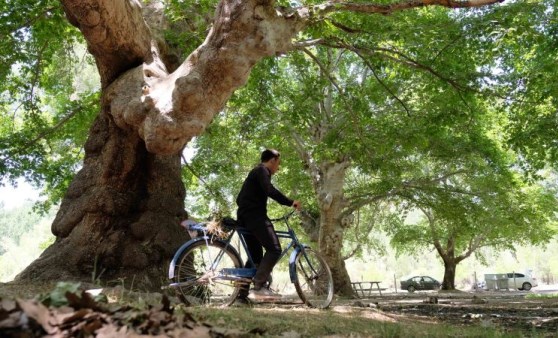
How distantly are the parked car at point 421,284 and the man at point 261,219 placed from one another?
34866 mm

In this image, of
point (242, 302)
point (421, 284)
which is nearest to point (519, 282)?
point (421, 284)

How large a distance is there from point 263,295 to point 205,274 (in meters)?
0.74

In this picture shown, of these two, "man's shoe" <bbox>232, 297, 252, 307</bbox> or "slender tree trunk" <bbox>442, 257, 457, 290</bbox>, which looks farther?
"slender tree trunk" <bbox>442, 257, 457, 290</bbox>

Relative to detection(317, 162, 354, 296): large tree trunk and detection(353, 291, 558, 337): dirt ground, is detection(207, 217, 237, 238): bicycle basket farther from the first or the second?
detection(317, 162, 354, 296): large tree trunk

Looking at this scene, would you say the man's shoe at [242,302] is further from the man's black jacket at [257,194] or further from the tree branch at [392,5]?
the tree branch at [392,5]

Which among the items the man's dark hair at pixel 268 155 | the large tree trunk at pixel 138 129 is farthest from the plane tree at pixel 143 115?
the man's dark hair at pixel 268 155

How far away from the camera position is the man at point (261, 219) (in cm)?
579

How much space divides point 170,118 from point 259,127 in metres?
11.4

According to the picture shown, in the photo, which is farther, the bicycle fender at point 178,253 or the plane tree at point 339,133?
the plane tree at point 339,133

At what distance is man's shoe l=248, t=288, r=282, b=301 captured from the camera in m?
5.71

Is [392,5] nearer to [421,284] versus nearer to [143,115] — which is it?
[143,115]

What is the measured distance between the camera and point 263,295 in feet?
18.8

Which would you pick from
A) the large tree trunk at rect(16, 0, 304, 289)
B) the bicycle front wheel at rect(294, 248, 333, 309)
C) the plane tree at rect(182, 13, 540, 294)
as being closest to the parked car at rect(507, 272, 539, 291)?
the plane tree at rect(182, 13, 540, 294)

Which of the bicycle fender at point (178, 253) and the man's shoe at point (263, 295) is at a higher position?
the bicycle fender at point (178, 253)
